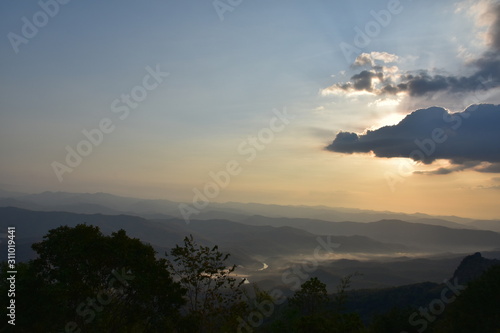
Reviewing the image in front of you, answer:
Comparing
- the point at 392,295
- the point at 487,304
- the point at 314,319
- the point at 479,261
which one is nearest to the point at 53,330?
the point at 314,319

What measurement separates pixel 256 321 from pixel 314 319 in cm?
848

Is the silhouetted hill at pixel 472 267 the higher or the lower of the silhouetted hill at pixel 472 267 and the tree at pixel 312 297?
the lower

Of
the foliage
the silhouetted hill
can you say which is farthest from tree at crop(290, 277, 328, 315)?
the silhouetted hill

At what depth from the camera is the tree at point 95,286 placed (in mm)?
29719

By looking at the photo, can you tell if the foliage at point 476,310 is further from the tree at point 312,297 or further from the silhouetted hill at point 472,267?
the silhouetted hill at point 472,267

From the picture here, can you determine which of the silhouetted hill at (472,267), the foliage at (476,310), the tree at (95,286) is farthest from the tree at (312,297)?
the silhouetted hill at (472,267)

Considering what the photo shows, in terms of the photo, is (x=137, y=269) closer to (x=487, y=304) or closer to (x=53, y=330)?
(x=53, y=330)

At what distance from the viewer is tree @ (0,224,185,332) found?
2972cm

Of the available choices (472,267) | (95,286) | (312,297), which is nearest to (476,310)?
(312,297)

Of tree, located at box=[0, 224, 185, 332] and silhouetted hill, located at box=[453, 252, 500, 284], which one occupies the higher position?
tree, located at box=[0, 224, 185, 332]

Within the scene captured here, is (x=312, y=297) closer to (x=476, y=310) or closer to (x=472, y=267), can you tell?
(x=476, y=310)

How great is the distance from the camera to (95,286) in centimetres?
3000

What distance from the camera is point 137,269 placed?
103 feet

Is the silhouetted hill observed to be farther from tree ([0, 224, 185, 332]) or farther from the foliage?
tree ([0, 224, 185, 332])
